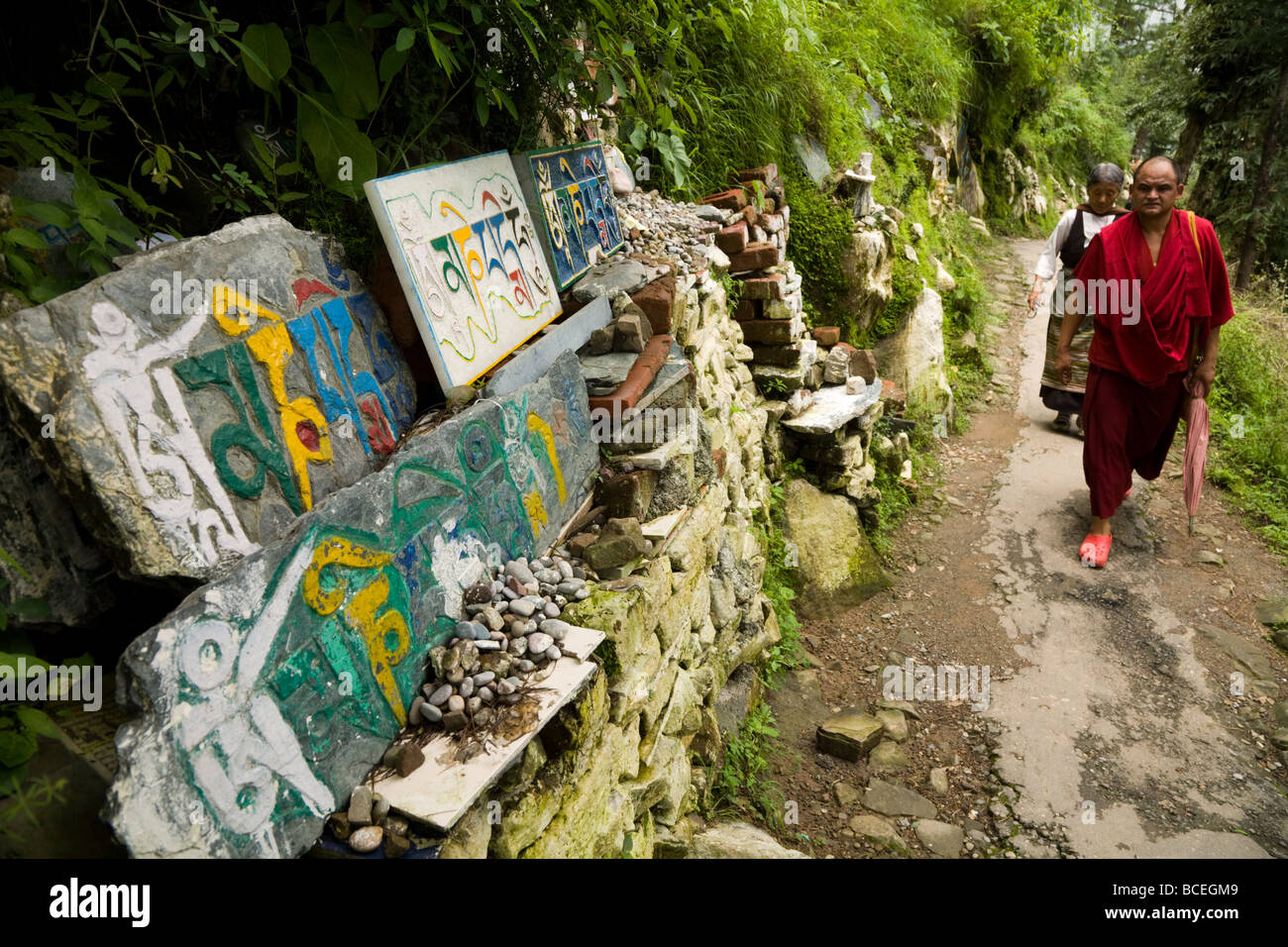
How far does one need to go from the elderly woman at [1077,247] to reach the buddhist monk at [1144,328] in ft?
2.22

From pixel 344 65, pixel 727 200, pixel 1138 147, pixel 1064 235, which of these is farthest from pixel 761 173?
pixel 1138 147

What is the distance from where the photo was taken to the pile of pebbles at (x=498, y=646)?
1865 mm

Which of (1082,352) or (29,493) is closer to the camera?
(29,493)

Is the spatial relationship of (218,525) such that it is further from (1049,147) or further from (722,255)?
(1049,147)

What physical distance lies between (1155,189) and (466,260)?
3.65 metres

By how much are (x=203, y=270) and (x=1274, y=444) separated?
22.9 feet

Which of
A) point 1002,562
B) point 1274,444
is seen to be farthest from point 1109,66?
point 1002,562

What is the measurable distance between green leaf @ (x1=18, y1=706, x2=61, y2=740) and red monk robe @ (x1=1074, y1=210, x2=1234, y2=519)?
487 cm

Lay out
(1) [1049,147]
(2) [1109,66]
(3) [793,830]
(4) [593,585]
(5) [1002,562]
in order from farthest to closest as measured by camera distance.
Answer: (2) [1109,66], (1) [1049,147], (5) [1002,562], (3) [793,830], (4) [593,585]

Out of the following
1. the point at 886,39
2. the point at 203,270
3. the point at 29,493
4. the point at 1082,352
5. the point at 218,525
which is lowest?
the point at 1082,352

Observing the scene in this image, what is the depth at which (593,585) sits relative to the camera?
93.7 inches

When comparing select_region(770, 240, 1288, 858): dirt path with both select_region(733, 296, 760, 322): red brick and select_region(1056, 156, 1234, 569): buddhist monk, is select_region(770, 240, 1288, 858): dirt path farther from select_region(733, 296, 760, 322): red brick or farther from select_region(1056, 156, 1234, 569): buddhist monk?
select_region(733, 296, 760, 322): red brick

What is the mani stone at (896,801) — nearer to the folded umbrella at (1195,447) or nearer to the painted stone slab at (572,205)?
the painted stone slab at (572,205)

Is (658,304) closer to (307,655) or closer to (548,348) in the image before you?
(548,348)
